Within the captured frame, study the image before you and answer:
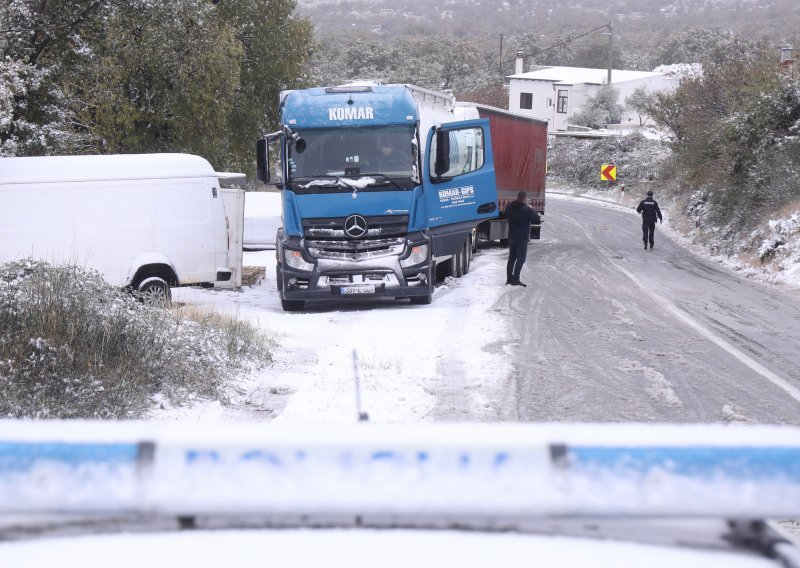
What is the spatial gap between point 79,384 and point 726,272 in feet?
60.8

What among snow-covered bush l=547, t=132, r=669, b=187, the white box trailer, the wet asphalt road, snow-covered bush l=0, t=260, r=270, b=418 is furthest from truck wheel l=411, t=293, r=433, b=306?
snow-covered bush l=547, t=132, r=669, b=187

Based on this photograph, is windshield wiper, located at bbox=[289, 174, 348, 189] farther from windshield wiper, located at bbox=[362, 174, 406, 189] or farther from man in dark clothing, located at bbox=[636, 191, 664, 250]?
man in dark clothing, located at bbox=[636, 191, 664, 250]

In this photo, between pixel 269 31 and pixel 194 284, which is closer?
pixel 194 284

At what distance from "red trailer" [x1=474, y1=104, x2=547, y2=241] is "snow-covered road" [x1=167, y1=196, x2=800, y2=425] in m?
5.88

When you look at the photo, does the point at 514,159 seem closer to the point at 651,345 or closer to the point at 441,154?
the point at 441,154

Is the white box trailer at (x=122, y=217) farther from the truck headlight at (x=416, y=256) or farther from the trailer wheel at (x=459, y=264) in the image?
the trailer wheel at (x=459, y=264)

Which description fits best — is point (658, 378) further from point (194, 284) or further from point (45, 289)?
point (194, 284)

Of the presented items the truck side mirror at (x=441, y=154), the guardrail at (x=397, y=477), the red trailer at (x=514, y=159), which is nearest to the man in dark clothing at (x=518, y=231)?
the truck side mirror at (x=441, y=154)

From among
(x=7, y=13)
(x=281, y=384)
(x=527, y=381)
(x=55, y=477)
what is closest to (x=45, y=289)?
(x=281, y=384)

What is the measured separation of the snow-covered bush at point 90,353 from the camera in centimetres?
819

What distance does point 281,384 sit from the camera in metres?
10.4

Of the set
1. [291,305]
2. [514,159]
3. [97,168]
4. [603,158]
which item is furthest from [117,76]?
[603,158]

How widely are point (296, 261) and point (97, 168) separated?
3.60 metres

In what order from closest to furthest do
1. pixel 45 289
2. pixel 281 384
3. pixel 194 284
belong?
pixel 45 289
pixel 281 384
pixel 194 284
